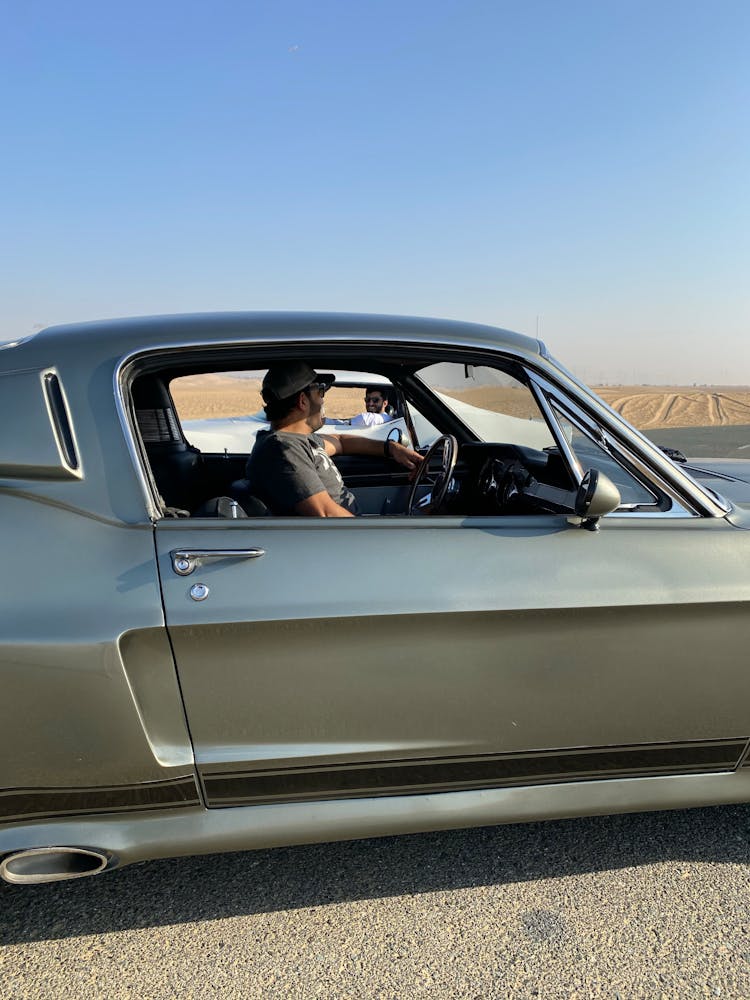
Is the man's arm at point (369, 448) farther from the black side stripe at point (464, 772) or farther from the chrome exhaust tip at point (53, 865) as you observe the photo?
the chrome exhaust tip at point (53, 865)

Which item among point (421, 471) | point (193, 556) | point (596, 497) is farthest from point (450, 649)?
point (421, 471)

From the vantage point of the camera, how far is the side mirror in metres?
1.82

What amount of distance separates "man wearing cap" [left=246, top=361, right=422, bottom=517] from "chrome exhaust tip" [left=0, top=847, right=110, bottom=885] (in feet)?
3.52

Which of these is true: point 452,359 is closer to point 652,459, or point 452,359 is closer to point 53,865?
point 652,459

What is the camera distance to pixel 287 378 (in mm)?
2469

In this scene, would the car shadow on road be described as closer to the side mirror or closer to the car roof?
the side mirror

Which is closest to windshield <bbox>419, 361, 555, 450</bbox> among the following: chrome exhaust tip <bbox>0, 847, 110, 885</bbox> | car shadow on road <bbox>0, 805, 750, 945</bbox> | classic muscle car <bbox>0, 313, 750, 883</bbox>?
classic muscle car <bbox>0, 313, 750, 883</bbox>

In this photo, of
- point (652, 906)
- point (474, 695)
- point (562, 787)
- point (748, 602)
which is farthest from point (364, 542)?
point (652, 906)

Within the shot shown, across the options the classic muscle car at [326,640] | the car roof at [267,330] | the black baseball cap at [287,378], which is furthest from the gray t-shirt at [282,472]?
the car roof at [267,330]

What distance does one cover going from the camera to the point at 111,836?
1.76 metres

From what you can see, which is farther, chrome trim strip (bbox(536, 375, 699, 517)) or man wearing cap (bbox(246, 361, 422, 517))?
man wearing cap (bbox(246, 361, 422, 517))

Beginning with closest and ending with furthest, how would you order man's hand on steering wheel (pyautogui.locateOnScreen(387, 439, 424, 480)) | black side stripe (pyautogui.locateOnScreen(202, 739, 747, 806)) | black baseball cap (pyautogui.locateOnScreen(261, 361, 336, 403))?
black side stripe (pyautogui.locateOnScreen(202, 739, 747, 806)), black baseball cap (pyautogui.locateOnScreen(261, 361, 336, 403)), man's hand on steering wheel (pyautogui.locateOnScreen(387, 439, 424, 480))

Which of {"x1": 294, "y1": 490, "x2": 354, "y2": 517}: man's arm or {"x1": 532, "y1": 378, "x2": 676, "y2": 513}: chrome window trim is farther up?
{"x1": 532, "y1": 378, "x2": 676, "y2": 513}: chrome window trim

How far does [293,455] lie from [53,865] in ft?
4.31
